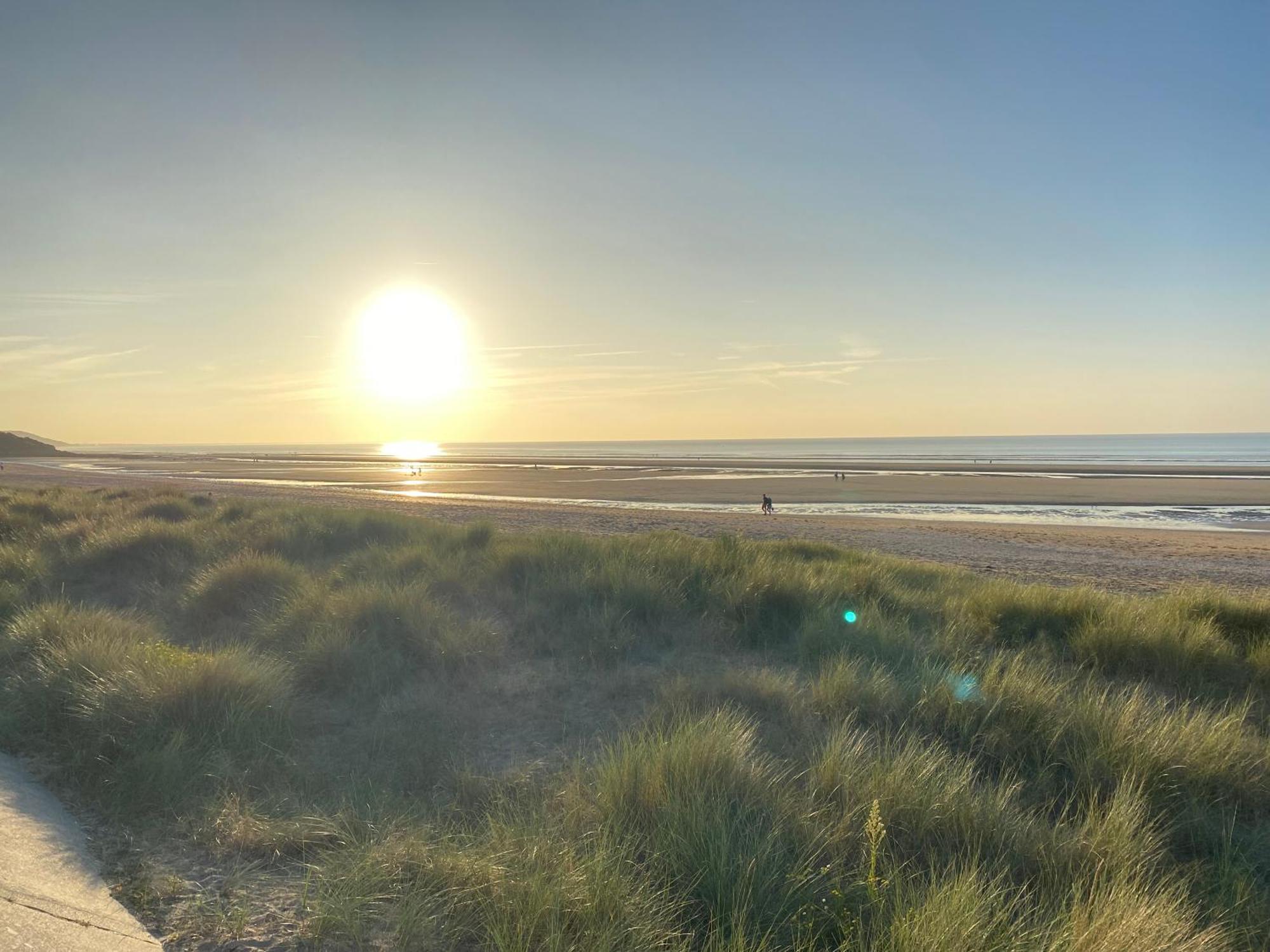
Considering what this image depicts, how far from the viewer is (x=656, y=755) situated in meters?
4.64

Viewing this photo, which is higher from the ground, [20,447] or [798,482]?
[20,447]

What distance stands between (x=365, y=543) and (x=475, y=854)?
33.5ft

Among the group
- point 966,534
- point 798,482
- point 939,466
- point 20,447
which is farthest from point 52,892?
point 20,447

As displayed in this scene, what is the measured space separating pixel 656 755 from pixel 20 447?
137m

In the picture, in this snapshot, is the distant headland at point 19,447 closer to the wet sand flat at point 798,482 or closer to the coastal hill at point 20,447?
the coastal hill at point 20,447

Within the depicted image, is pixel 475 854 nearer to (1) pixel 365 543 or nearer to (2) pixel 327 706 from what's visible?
(2) pixel 327 706

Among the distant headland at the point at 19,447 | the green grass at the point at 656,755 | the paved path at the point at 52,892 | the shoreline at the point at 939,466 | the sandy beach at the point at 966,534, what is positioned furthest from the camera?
the distant headland at the point at 19,447

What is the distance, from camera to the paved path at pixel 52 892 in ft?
10.1

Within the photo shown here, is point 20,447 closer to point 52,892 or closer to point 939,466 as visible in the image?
point 939,466

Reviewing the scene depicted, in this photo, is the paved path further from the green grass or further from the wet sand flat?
the wet sand flat

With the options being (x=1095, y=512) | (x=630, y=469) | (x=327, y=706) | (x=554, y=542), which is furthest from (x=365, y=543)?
(x=630, y=469)

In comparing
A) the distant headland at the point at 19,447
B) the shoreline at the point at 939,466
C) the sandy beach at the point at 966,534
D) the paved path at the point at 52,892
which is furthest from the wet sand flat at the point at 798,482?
the distant headland at the point at 19,447

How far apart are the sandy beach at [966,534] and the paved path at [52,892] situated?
15.5 meters

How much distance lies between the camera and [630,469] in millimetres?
68562
